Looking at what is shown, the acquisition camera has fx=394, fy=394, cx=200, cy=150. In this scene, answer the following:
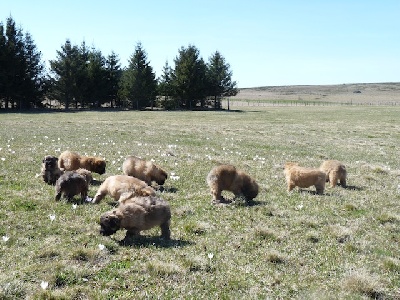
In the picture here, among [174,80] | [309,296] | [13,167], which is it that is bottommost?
[309,296]

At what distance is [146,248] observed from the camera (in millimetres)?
6668

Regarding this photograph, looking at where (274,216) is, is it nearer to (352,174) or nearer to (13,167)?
(352,174)

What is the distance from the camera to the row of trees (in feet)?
201

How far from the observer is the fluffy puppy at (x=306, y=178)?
36.6 ft

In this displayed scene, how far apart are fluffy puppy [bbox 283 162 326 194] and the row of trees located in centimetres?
5722

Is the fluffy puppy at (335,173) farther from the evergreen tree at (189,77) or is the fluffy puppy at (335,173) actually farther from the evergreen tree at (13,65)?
the evergreen tree at (189,77)

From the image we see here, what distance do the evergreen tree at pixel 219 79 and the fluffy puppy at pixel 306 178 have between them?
6705 cm

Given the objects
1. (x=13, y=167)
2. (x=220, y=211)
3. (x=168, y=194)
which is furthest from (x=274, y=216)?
(x=13, y=167)

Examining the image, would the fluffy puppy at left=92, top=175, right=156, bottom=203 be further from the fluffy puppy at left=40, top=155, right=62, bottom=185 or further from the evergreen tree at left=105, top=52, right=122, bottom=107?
the evergreen tree at left=105, top=52, right=122, bottom=107

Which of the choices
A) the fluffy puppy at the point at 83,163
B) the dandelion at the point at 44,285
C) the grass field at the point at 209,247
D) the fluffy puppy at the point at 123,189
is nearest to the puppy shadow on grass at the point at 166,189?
the grass field at the point at 209,247

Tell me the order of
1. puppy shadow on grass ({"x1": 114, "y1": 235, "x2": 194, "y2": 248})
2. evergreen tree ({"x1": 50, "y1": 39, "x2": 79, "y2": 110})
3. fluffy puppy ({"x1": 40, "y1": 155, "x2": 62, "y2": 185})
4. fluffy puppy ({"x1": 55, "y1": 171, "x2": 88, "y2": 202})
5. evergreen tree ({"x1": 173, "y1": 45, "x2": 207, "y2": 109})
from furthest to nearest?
evergreen tree ({"x1": 173, "y1": 45, "x2": 207, "y2": 109}) → evergreen tree ({"x1": 50, "y1": 39, "x2": 79, "y2": 110}) → fluffy puppy ({"x1": 40, "y1": 155, "x2": 62, "y2": 185}) → fluffy puppy ({"x1": 55, "y1": 171, "x2": 88, "y2": 202}) → puppy shadow on grass ({"x1": 114, "y1": 235, "x2": 194, "y2": 248})

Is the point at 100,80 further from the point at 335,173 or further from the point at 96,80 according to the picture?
the point at 335,173

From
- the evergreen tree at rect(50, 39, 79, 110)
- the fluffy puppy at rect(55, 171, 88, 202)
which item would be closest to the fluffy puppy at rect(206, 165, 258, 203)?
the fluffy puppy at rect(55, 171, 88, 202)

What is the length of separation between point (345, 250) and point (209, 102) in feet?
246
